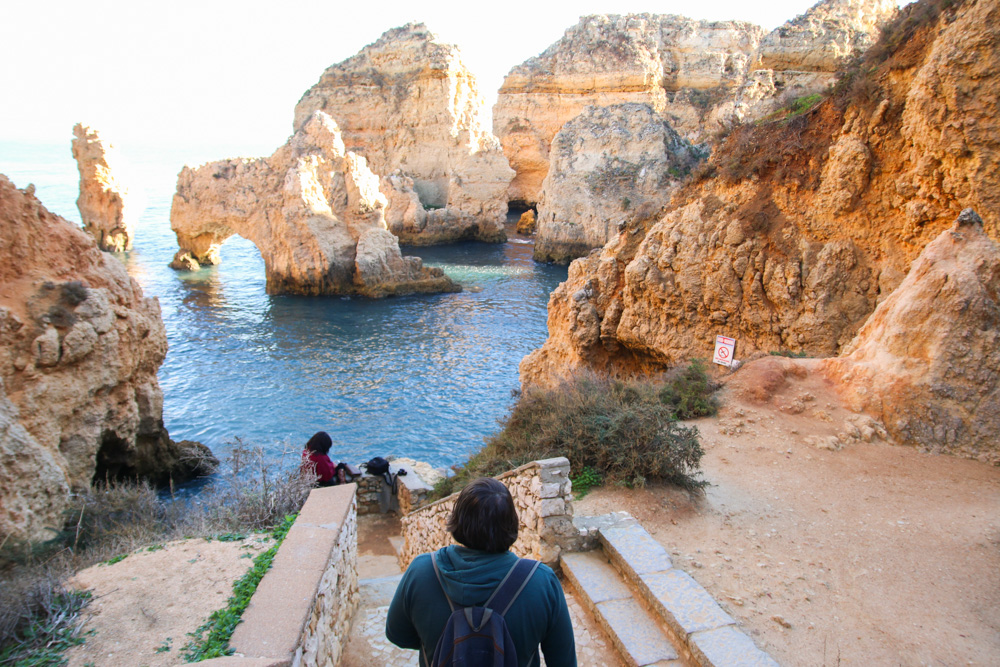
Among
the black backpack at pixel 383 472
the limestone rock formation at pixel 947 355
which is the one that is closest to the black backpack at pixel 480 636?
the limestone rock formation at pixel 947 355

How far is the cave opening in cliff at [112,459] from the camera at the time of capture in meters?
11.3

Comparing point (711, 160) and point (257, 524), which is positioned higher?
point (711, 160)

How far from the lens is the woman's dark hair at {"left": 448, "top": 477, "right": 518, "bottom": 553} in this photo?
2479mm

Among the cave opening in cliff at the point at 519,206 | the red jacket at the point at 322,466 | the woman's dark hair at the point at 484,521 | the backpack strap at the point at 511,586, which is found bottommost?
the red jacket at the point at 322,466

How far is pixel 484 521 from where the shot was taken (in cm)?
248

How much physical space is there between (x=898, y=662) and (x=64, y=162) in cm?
13148

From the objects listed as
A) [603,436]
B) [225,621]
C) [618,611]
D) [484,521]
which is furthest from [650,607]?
[225,621]

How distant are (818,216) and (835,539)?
773cm

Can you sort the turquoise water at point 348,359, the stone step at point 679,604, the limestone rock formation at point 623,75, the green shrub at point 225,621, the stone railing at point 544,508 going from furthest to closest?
the limestone rock formation at point 623,75, the turquoise water at point 348,359, the stone railing at point 544,508, the stone step at point 679,604, the green shrub at point 225,621

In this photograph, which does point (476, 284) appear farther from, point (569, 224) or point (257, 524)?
point (257, 524)

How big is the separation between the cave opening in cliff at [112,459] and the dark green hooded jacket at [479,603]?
11.0 m

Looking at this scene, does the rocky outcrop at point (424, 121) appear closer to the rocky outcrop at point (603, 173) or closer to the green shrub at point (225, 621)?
the rocky outcrop at point (603, 173)

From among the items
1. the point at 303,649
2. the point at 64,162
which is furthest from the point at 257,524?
the point at 64,162

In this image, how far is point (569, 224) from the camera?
36.7 meters
